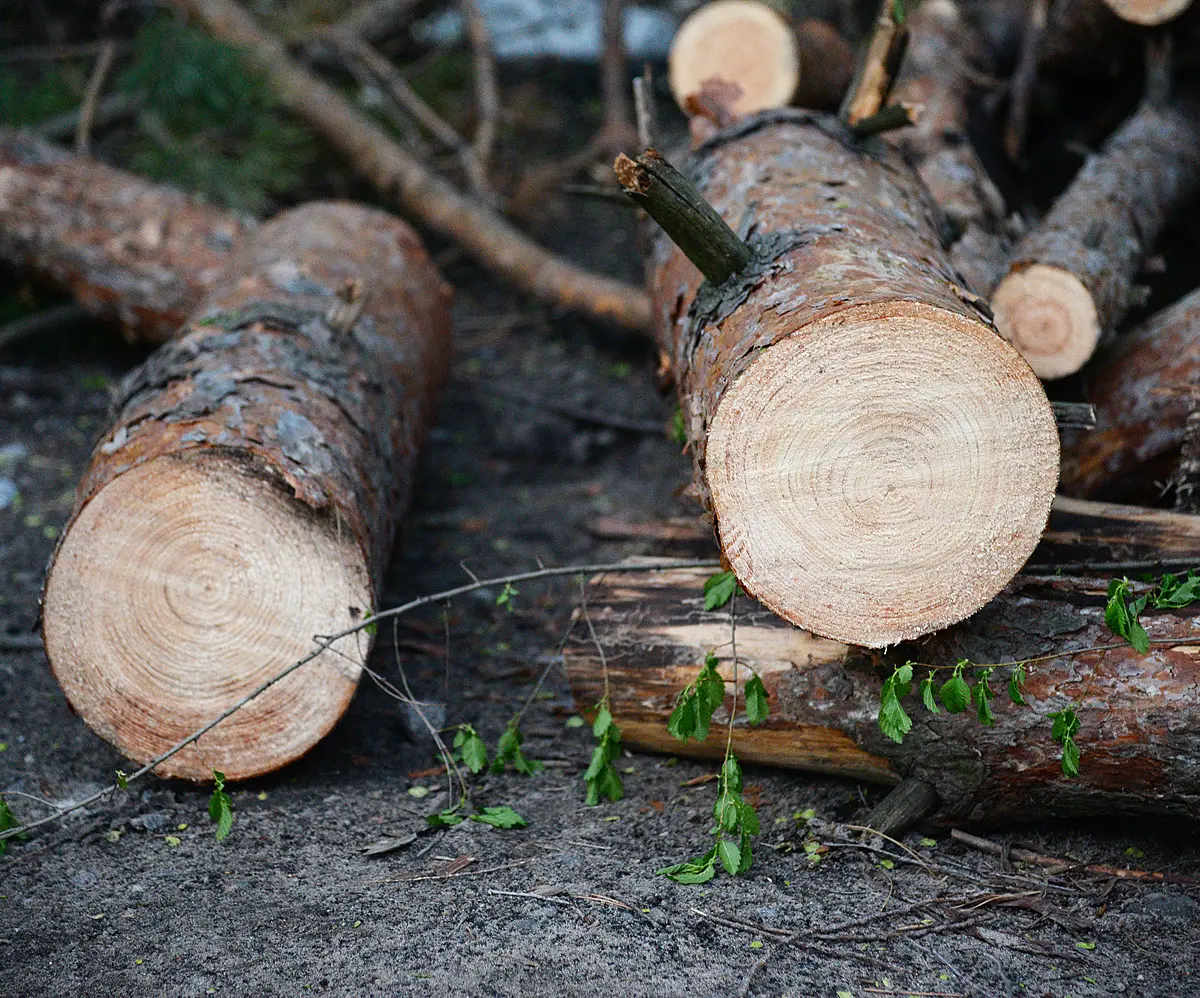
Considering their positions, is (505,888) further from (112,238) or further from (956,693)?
(112,238)

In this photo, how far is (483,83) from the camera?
5.68 meters

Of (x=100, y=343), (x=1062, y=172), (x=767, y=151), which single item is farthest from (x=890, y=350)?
(x=100, y=343)

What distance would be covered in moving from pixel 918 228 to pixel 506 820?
1686 millimetres

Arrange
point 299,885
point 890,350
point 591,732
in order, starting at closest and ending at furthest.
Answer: point 890,350, point 299,885, point 591,732

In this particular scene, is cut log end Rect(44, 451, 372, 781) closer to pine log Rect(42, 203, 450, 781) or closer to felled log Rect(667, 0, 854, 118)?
pine log Rect(42, 203, 450, 781)

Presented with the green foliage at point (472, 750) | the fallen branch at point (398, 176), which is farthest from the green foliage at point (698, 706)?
the fallen branch at point (398, 176)

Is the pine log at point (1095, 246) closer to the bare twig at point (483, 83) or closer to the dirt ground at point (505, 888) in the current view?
the dirt ground at point (505, 888)

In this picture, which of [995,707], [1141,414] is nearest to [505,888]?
[995,707]

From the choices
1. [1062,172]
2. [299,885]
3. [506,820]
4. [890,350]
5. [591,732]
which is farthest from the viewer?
[1062,172]

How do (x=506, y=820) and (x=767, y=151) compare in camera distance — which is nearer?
(x=506, y=820)

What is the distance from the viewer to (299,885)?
2109 mm

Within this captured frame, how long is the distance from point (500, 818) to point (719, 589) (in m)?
0.69

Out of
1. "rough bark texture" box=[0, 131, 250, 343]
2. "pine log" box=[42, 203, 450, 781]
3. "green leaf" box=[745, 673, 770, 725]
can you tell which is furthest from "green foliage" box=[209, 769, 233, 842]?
"rough bark texture" box=[0, 131, 250, 343]

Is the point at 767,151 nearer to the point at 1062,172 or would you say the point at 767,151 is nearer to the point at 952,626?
the point at 952,626
